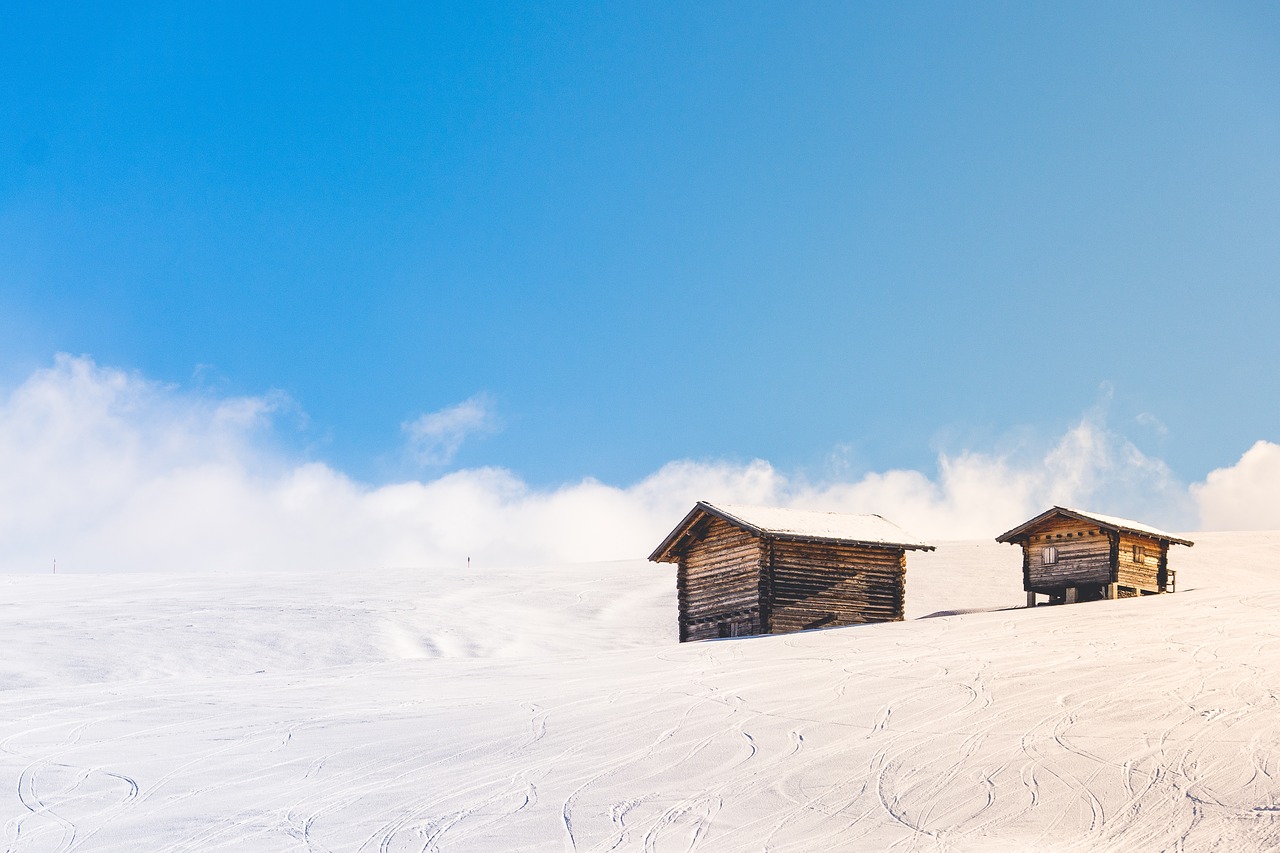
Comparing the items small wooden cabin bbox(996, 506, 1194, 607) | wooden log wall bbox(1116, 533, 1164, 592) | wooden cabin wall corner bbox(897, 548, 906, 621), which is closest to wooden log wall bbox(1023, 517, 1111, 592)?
small wooden cabin bbox(996, 506, 1194, 607)

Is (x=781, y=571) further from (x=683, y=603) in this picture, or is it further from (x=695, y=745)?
(x=695, y=745)

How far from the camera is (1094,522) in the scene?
34.8m

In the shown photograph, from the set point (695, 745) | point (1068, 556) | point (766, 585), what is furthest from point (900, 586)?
point (695, 745)

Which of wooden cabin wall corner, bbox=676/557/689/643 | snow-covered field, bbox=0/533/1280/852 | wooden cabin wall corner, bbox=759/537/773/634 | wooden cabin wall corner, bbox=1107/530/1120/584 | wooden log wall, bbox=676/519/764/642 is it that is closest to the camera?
snow-covered field, bbox=0/533/1280/852

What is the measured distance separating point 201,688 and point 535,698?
256 inches

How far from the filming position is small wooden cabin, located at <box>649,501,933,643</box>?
31.5 meters

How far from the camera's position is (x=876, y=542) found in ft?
107

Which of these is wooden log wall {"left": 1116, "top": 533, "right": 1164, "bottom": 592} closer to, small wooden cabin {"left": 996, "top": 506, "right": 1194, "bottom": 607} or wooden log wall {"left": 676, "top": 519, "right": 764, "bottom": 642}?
small wooden cabin {"left": 996, "top": 506, "right": 1194, "bottom": 607}

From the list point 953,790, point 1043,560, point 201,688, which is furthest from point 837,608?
point 953,790

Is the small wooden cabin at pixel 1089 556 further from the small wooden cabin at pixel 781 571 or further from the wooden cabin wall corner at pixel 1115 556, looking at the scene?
the small wooden cabin at pixel 781 571

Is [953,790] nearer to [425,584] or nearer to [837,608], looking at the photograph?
[837,608]

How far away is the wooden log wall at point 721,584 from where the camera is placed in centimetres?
3166

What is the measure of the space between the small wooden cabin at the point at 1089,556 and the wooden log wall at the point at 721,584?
32.6 ft

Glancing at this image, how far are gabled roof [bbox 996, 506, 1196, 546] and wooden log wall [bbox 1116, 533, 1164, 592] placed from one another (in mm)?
263
